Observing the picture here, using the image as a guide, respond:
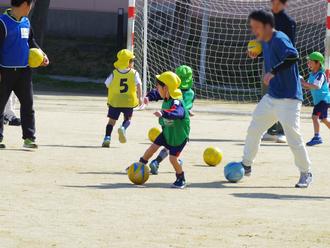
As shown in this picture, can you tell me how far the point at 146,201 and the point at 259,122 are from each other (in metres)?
1.90

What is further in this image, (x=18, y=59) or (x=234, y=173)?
(x=18, y=59)

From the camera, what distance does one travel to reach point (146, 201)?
9.36 metres

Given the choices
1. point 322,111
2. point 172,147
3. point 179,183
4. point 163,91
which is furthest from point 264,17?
point 322,111

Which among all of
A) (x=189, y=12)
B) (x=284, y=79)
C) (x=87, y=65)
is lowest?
(x=87, y=65)

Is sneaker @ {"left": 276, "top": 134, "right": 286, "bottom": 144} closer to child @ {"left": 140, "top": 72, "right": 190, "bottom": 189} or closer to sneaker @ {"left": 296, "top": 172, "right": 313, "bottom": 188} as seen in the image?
sneaker @ {"left": 296, "top": 172, "right": 313, "bottom": 188}

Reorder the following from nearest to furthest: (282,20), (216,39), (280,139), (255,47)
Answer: (255,47) → (282,20) → (280,139) → (216,39)

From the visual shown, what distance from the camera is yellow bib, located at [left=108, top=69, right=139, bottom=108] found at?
46.2 ft

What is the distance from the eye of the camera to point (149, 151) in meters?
10.7

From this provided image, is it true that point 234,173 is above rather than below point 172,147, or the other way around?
below

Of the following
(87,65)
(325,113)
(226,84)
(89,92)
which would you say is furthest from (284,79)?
(87,65)

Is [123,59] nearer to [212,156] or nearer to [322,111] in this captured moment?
[212,156]

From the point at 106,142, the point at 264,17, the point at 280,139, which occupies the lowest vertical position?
the point at 280,139

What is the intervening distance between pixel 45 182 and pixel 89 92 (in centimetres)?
1610

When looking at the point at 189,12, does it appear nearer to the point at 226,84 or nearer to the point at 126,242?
the point at 226,84
